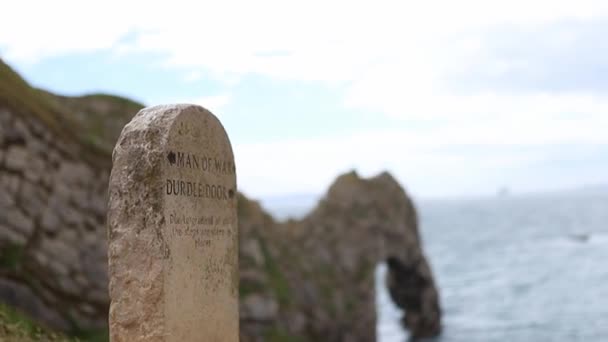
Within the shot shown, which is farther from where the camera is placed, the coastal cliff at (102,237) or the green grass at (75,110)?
the green grass at (75,110)

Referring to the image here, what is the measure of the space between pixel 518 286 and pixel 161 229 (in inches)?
1973

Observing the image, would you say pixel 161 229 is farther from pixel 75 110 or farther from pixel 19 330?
pixel 75 110

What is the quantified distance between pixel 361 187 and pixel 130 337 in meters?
23.5

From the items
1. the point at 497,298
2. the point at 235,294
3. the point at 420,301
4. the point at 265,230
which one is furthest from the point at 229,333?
the point at 497,298

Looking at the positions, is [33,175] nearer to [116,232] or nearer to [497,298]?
[116,232]

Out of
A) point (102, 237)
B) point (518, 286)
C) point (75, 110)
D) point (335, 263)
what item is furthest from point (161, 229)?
point (518, 286)

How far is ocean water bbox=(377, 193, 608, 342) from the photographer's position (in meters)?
39.6

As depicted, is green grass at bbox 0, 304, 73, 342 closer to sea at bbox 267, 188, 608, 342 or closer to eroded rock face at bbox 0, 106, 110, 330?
eroded rock face at bbox 0, 106, 110, 330

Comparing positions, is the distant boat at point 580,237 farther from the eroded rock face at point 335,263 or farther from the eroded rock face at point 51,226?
the eroded rock face at point 51,226

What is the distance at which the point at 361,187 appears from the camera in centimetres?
3275

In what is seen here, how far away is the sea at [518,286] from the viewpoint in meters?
39.4

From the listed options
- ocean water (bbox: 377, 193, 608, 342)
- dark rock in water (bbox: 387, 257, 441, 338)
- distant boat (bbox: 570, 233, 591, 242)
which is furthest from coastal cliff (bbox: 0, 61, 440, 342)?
distant boat (bbox: 570, 233, 591, 242)

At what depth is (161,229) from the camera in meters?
9.45

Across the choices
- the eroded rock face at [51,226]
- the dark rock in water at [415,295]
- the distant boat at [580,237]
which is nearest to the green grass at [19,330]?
the eroded rock face at [51,226]
